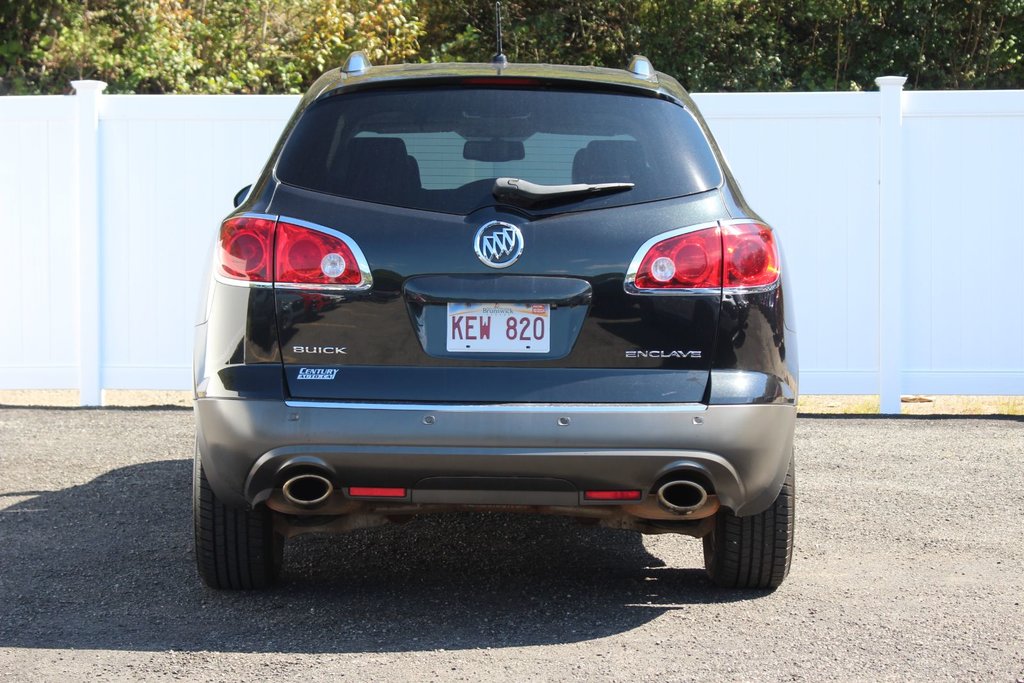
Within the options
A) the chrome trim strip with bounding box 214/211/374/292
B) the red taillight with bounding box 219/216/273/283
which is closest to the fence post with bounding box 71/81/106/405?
the red taillight with bounding box 219/216/273/283

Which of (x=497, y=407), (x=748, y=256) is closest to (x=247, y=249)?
(x=497, y=407)

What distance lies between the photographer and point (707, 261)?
3.79 m

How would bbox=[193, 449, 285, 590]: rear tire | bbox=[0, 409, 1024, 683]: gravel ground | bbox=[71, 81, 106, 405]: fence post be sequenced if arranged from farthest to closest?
bbox=[71, 81, 106, 405]: fence post → bbox=[193, 449, 285, 590]: rear tire → bbox=[0, 409, 1024, 683]: gravel ground

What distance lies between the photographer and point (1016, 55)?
1677cm

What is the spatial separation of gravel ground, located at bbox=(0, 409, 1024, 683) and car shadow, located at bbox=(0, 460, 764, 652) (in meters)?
0.01

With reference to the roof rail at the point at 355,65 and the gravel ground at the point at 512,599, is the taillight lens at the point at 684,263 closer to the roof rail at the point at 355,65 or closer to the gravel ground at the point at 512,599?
the gravel ground at the point at 512,599

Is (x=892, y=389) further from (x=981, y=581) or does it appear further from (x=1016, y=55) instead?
(x=1016, y=55)

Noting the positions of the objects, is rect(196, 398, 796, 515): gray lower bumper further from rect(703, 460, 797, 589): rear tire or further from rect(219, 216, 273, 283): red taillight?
rect(703, 460, 797, 589): rear tire

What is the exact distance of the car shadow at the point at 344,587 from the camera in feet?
12.9

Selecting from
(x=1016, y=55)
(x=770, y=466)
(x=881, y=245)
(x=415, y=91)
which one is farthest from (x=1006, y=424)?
(x=1016, y=55)

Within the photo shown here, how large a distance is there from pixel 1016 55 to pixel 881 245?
30.3ft

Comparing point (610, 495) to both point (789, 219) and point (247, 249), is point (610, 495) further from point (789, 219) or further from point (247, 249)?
point (789, 219)

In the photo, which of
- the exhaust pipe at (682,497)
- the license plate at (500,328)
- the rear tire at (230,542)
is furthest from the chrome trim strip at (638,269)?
the rear tire at (230,542)

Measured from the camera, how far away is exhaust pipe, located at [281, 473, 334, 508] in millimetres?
3785
